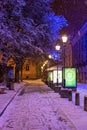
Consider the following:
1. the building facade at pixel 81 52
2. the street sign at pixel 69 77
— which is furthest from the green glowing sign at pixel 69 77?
the building facade at pixel 81 52

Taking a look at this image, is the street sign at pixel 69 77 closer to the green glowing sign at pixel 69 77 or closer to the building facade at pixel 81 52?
the green glowing sign at pixel 69 77

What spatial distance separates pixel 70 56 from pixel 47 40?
8045 cm

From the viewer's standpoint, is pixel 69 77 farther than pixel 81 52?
No

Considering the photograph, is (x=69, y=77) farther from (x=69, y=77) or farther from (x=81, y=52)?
(x=81, y=52)

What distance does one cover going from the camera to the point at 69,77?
4175 centimetres

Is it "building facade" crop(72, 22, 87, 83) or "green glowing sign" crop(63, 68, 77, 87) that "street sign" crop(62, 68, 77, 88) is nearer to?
"green glowing sign" crop(63, 68, 77, 87)

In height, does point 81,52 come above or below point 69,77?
above

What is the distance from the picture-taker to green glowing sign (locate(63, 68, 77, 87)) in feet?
136

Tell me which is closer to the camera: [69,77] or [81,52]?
[69,77]

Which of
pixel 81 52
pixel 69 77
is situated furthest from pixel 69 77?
pixel 81 52

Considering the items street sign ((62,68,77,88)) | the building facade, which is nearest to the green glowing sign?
street sign ((62,68,77,88))

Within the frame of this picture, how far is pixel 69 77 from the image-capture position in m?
41.8

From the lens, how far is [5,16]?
30.9 meters

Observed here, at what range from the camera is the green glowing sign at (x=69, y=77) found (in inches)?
1629
